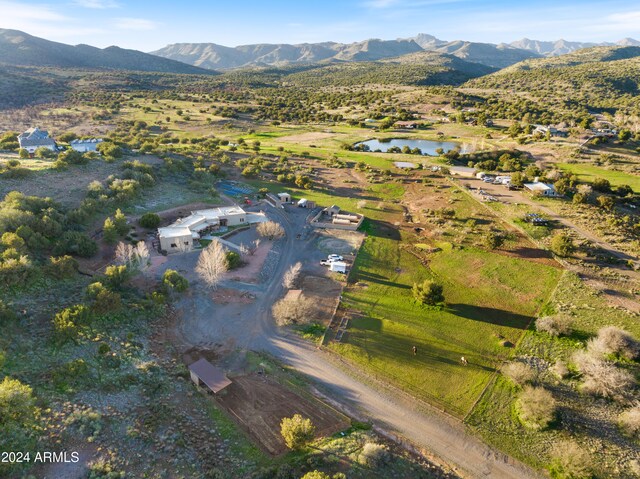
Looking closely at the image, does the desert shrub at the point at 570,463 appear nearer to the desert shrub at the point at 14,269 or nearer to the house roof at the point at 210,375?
Result: the house roof at the point at 210,375

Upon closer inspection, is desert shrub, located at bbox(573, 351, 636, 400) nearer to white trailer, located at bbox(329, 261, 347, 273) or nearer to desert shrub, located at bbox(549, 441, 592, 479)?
desert shrub, located at bbox(549, 441, 592, 479)

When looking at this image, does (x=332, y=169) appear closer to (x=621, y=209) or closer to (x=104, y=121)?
(x=621, y=209)

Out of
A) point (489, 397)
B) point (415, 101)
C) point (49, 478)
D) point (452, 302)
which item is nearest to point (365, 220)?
point (452, 302)

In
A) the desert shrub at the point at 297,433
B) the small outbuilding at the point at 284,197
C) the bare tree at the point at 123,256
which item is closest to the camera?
the desert shrub at the point at 297,433

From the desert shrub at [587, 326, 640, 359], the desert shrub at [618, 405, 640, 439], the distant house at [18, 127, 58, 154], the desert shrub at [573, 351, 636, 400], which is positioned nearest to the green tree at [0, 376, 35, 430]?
the desert shrub at [573, 351, 636, 400]

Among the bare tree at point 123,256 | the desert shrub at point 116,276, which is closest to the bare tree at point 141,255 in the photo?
the bare tree at point 123,256

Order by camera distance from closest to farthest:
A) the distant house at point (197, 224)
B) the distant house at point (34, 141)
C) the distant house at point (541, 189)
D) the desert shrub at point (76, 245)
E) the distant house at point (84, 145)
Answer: the desert shrub at point (76, 245) → the distant house at point (197, 224) → the distant house at point (541, 189) → the distant house at point (34, 141) → the distant house at point (84, 145)

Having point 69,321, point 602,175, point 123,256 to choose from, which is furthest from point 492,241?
point 69,321
